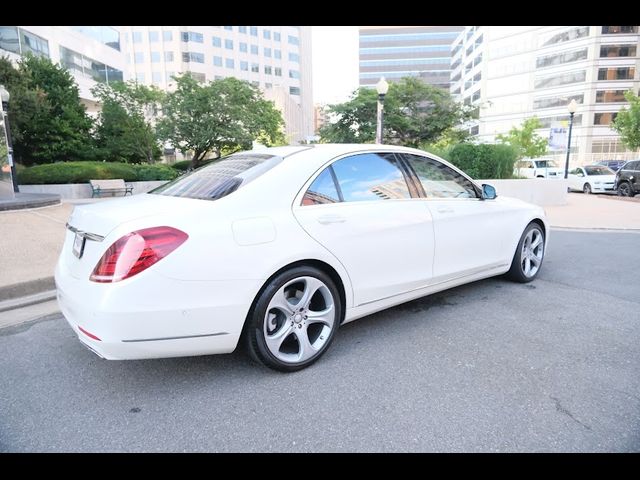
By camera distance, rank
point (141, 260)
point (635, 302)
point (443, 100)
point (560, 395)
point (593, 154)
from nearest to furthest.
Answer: point (141, 260)
point (560, 395)
point (635, 302)
point (443, 100)
point (593, 154)

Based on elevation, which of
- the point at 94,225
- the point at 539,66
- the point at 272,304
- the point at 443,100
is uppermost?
the point at 539,66

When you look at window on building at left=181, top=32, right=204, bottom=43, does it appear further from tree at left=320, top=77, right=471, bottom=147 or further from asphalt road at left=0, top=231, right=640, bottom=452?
asphalt road at left=0, top=231, right=640, bottom=452

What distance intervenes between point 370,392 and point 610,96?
247 ft

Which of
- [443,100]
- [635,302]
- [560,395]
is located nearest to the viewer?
[560,395]

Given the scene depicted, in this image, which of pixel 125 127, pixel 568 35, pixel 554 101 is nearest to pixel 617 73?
pixel 554 101

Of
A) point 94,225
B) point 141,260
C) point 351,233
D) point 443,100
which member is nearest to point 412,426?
point 351,233

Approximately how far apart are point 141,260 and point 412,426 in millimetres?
1774

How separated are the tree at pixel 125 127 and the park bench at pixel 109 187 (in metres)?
7.49

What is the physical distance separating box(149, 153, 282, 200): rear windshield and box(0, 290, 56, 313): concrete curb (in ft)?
7.03

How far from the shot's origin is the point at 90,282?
258cm

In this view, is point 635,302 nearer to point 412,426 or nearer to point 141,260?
point 412,426

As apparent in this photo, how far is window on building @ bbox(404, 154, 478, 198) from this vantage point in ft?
13.2

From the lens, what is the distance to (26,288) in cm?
483

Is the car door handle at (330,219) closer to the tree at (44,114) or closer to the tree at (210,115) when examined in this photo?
the tree at (44,114)
